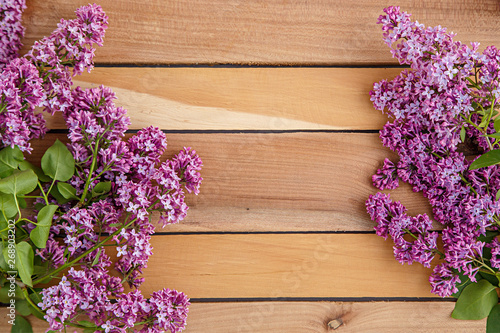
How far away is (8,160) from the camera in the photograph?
2.57 feet

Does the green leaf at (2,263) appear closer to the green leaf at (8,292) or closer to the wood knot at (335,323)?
the green leaf at (8,292)

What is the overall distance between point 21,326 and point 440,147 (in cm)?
100

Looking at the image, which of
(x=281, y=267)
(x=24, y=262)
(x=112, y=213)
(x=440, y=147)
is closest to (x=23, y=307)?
(x=24, y=262)

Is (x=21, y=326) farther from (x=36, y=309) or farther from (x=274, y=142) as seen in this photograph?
(x=274, y=142)

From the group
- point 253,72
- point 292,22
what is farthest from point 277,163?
point 292,22

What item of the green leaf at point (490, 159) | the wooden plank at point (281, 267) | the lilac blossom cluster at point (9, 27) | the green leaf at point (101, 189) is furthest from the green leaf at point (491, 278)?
the lilac blossom cluster at point (9, 27)

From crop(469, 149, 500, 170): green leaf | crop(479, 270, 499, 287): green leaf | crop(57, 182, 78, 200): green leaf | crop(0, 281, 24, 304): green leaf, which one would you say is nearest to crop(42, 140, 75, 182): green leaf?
crop(57, 182, 78, 200): green leaf

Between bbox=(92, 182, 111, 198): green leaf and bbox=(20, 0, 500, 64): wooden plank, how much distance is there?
310mm

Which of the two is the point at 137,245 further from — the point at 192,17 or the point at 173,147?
the point at 192,17

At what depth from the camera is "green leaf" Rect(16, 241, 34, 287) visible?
72 cm

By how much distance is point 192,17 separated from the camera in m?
0.94

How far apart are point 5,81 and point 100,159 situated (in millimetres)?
230

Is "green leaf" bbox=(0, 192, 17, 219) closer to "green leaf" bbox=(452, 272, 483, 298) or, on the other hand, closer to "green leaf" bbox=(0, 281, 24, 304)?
"green leaf" bbox=(0, 281, 24, 304)

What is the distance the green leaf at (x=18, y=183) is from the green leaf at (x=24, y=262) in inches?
3.9
